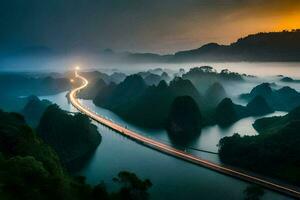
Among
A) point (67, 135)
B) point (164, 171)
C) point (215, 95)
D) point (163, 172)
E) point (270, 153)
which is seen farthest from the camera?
point (215, 95)

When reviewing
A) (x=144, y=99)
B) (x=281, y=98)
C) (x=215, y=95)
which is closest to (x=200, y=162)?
(x=144, y=99)

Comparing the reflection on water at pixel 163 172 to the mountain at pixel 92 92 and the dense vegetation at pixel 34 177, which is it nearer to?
the dense vegetation at pixel 34 177

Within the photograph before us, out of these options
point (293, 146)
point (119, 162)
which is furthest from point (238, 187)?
point (119, 162)

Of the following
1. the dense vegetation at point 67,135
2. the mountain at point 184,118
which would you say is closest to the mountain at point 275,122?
the mountain at point 184,118

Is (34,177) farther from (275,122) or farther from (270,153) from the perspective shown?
(275,122)

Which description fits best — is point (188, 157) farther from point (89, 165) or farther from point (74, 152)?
point (74, 152)

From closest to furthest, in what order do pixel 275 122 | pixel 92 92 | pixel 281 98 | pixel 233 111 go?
pixel 275 122, pixel 233 111, pixel 281 98, pixel 92 92

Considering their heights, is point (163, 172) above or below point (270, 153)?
below
